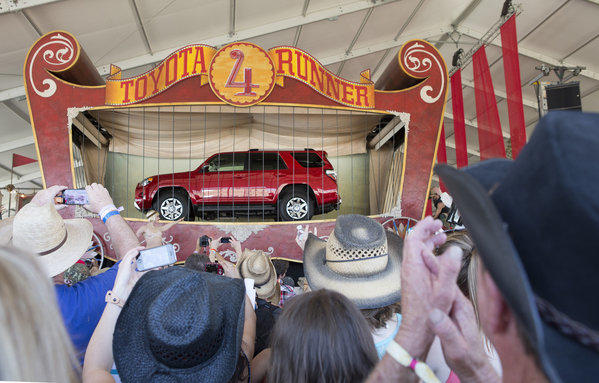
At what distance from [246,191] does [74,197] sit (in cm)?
461

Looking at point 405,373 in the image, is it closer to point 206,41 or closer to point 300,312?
point 300,312

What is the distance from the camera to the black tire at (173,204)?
7146 millimetres

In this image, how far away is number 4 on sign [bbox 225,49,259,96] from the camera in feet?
18.6

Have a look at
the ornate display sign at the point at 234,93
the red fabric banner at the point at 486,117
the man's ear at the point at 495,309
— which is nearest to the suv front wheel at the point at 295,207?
the ornate display sign at the point at 234,93

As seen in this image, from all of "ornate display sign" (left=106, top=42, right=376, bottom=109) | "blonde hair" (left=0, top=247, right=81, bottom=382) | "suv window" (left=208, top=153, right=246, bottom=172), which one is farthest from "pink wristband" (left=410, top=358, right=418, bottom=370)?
"suv window" (left=208, top=153, right=246, bottom=172)

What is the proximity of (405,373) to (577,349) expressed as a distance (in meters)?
0.44

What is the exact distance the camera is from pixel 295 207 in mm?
7141

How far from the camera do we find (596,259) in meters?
0.47

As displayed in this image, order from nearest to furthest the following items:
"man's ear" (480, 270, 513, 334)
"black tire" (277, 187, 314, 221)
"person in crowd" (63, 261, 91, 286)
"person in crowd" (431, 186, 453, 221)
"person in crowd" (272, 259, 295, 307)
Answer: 1. "man's ear" (480, 270, 513, 334)
2. "person in crowd" (63, 261, 91, 286)
3. "person in crowd" (272, 259, 295, 307)
4. "person in crowd" (431, 186, 453, 221)
5. "black tire" (277, 187, 314, 221)

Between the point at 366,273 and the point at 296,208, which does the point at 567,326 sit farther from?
the point at 296,208

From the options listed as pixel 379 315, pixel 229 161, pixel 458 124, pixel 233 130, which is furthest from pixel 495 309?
pixel 458 124

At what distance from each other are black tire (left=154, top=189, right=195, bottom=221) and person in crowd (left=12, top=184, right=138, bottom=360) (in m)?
4.91

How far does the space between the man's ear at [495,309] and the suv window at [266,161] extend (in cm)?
690

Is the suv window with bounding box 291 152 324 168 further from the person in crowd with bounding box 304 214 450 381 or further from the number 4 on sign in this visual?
the person in crowd with bounding box 304 214 450 381
